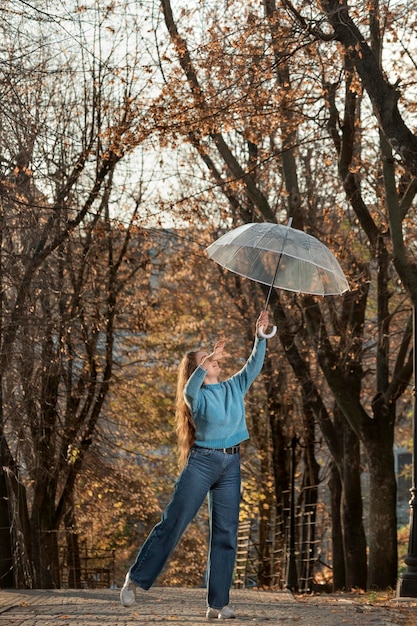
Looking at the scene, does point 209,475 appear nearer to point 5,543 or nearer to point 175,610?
point 175,610

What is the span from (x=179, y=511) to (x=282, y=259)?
8.06 ft

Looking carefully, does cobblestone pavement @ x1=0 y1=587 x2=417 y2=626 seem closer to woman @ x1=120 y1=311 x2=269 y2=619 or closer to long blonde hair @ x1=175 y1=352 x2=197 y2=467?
woman @ x1=120 y1=311 x2=269 y2=619

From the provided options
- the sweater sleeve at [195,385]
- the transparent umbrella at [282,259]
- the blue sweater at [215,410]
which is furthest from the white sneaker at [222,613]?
the transparent umbrella at [282,259]

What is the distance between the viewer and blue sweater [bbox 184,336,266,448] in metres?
7.59

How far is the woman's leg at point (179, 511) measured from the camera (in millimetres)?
7660

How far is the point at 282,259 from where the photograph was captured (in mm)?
9000

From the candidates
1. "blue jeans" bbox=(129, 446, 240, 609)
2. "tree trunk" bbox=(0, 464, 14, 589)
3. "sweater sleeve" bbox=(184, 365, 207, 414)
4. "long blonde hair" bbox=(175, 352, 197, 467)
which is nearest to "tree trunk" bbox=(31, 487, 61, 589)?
"tree trunk" bbox=(0, 464, 14, 589)

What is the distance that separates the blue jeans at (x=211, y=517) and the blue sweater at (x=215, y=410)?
10cm

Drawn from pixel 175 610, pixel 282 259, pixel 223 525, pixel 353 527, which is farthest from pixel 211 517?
pixel 353 527

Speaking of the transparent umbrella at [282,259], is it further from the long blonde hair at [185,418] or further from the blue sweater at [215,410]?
the blue sweater at [215,410]

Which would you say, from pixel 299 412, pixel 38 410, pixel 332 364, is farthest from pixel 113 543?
pixel 332 364

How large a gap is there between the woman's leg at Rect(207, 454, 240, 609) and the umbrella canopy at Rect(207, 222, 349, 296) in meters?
1.66

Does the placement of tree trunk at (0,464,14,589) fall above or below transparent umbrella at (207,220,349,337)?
below

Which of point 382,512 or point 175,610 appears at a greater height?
point 382,512
